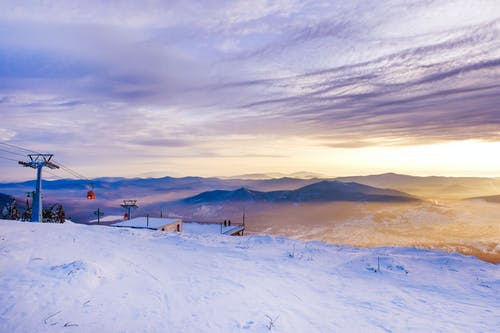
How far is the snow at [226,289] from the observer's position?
6.93 meters

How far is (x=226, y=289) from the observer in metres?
9.25

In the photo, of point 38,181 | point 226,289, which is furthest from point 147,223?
point 226,289

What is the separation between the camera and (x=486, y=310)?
8.72 metres

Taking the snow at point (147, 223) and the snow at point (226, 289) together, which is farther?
the snow at point (147, 223)

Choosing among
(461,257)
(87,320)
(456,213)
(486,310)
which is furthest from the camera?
(456,213)

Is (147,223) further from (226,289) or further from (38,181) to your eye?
(226,289)

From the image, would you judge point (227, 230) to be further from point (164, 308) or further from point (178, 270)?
point (164, 308)

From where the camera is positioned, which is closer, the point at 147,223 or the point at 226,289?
the point at 226,289

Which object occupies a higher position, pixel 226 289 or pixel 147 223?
pixel 226 289

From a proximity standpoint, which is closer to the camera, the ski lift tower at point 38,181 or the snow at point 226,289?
the snow at point 226,289

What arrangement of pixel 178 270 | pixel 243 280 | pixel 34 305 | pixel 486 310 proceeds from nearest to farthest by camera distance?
1. pixel 34 305
2. pixel 486 310
3. pixel 243 280
4. pixel 178 270

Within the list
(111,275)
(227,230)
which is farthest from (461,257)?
(227,230)

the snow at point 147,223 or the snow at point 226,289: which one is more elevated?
the snow at point 226,289

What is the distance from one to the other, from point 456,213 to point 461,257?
640 ft
